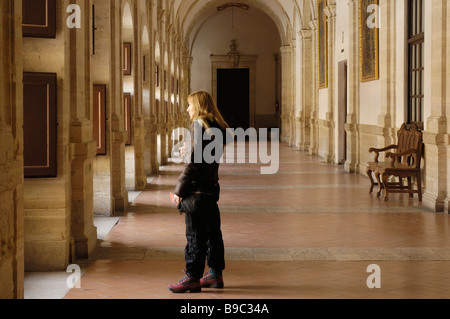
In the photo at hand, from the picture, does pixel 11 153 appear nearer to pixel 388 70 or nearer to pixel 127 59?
pixel 127 59

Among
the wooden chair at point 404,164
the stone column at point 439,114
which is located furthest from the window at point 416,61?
the stone column at point 439,114

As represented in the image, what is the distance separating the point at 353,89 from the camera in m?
16.1

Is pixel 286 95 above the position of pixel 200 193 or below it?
above

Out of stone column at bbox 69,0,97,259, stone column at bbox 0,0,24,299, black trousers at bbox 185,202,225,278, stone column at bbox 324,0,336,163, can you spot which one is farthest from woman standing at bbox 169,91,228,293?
stone column at bbox 324,0,336,163

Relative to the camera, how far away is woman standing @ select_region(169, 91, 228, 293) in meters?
5.21

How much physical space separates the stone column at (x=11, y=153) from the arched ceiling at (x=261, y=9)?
20454 mm

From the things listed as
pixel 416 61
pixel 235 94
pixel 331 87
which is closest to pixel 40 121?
pixel 416 61

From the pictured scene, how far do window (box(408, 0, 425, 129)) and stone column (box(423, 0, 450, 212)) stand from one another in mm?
1226

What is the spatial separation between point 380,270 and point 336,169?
1091cm

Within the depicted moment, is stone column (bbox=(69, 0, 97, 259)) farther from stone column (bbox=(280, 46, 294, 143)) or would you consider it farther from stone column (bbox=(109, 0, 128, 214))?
stone column (bbox=(280, 46, 294, 143))

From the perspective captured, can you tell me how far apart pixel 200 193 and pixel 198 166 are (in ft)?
0.74

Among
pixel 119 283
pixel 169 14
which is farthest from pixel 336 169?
pixel 119 283
